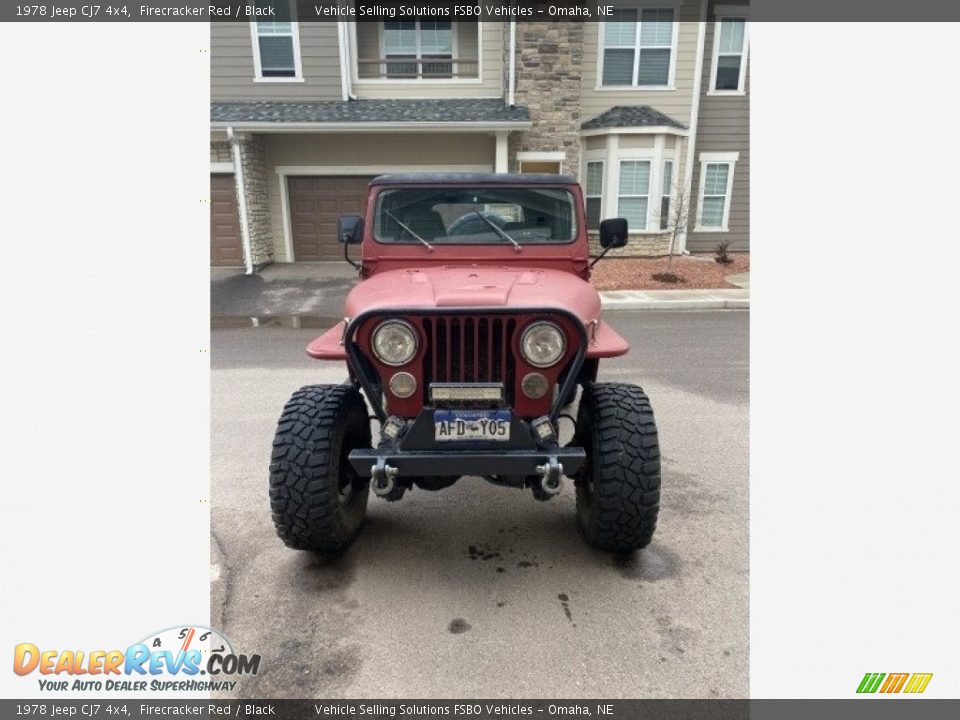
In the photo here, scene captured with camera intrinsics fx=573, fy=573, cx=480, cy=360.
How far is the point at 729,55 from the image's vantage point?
13.0 m

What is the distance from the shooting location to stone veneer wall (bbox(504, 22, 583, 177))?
1162 centimetres

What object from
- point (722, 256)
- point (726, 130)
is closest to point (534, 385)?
point (722, 256)

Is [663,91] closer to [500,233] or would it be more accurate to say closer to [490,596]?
[500,233]

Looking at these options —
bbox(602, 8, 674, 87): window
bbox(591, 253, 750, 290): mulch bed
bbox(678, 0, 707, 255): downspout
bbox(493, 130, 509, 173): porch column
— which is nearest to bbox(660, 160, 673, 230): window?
bbox(678, 0, 707, 255): downspout

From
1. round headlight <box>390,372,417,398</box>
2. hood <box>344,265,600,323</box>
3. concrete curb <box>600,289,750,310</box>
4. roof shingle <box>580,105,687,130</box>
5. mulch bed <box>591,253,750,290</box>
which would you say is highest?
roof shingle <box>580,105,687,130</box>

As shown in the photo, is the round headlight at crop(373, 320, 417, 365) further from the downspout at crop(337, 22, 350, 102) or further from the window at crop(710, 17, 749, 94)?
the window at crop(710, 17, 749, 94)

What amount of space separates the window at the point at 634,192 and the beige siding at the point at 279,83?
653 cm

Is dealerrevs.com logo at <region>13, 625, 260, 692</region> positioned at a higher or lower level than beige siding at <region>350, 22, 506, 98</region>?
lower

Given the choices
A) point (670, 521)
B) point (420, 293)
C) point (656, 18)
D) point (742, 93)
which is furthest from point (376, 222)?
point (742, 93)

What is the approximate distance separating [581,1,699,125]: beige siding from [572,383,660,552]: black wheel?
38.2ft

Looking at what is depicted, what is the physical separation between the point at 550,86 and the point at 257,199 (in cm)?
674

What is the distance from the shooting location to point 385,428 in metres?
2.59
